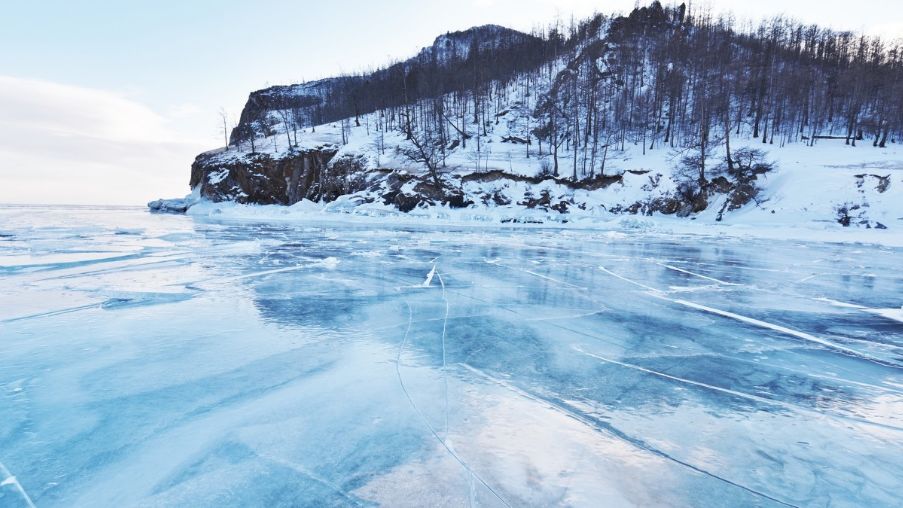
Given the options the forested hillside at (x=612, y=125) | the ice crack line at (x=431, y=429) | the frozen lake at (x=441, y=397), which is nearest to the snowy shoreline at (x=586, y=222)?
the forested hillside at (x=612, y=125)

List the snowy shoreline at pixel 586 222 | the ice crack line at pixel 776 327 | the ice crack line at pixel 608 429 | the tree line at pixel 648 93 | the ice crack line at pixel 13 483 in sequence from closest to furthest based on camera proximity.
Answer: the ice crack line at pixel 13 483, the ice crack line at pixel 608 429, the ice crack line at pixel 776 327, the snowy shoreline at pixel 586 222, the tree line at pixel 648 93

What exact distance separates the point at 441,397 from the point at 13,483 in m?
2.51

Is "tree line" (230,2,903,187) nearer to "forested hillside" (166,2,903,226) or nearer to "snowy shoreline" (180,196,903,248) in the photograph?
"forested hillside" (166,2,903,226)

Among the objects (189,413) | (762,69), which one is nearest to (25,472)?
(189,413)

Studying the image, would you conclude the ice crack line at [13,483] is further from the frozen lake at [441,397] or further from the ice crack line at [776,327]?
the ice crack line at [776,327]

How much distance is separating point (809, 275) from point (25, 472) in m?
13.7

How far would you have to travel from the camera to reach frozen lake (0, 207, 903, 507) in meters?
2.27

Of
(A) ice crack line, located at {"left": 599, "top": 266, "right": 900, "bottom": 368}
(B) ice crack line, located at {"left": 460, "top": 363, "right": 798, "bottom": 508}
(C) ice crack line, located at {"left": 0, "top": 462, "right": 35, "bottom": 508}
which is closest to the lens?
(C) ice crack line, located at {"left": 0, "top": 462, "right": 35, "bottom": 508}

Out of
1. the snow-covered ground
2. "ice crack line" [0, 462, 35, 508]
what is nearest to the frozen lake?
"ice crack line" [0, 462, 35, 508]

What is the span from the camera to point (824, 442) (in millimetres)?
2725

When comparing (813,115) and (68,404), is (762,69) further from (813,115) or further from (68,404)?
(68,404)

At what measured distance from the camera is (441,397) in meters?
3.33

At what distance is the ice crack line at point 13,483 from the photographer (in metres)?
2.11

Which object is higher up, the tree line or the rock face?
the tree line
